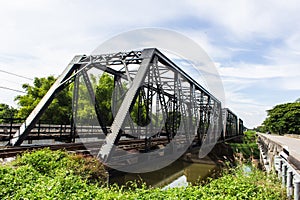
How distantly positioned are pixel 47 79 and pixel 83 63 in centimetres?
2211

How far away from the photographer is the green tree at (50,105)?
97.9 ft

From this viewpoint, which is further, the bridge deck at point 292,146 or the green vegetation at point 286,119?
the green vegetation at point 286,119

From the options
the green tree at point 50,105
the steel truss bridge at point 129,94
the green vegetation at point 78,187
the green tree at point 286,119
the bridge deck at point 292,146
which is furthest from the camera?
the green tree at point 286,119

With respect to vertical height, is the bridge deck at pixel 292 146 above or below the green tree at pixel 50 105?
below

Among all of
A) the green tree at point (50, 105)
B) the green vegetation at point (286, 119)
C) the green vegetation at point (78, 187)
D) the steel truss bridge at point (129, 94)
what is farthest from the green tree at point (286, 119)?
the green vegetation at point (78, 187)

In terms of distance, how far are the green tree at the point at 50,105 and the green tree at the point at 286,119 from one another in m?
44.6

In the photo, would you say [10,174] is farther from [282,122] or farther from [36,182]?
[282,122]

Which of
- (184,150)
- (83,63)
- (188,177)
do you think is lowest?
(188,177)

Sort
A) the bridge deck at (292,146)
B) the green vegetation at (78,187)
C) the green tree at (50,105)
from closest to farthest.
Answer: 1. the green vegetation at (78,187)
2. the bridge deck at (292,146)
3. the green tree at (50,105)

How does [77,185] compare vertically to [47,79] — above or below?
below

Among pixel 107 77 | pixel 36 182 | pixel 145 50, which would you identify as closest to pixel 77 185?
pixel 36 182

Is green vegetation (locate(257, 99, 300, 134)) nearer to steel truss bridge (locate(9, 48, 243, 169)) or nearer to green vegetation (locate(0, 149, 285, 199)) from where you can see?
steel truss bridge (locate(9, 48, 243, 169))

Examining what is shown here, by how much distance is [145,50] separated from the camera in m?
11.9

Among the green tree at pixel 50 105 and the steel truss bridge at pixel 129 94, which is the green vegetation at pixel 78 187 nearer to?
the steel truss bridge at pixel 129 94
